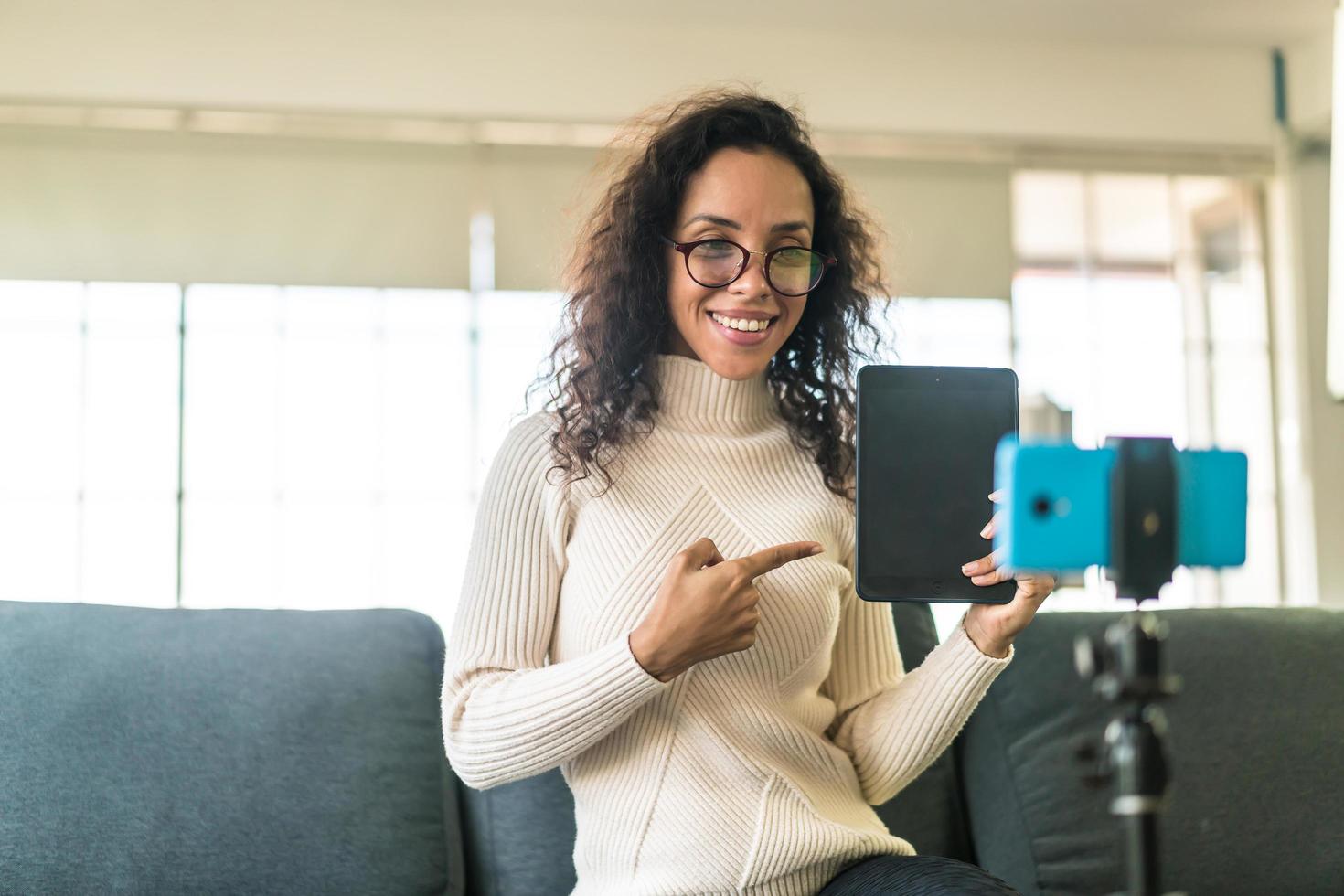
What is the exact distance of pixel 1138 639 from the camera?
2.17ft

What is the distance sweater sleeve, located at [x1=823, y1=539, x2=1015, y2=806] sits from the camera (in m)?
1.36

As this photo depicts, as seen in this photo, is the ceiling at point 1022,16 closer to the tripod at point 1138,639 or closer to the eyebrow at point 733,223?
the eyebrow at point 733,223

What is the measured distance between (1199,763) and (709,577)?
828 millimetres

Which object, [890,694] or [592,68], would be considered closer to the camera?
[890,694]

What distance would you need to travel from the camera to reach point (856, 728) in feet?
4.82

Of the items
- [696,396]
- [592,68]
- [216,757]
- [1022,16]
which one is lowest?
[216,757]

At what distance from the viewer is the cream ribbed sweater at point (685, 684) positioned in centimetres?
128

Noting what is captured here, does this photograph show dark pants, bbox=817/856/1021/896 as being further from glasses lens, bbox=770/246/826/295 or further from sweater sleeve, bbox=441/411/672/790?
glasses lens, bbox=770/246/826/295

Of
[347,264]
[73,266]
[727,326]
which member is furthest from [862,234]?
[73,266]

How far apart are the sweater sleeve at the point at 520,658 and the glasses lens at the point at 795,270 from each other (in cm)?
31

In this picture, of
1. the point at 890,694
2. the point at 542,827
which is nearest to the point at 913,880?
the point at 890,694

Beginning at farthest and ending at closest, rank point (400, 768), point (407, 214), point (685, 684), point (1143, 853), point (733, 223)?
point (407, 214) → point (400, 768) → point (733, 223) → point (685, 684) → point (1143, 853)

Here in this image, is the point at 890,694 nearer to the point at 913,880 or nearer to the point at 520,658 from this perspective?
the point at 913,880

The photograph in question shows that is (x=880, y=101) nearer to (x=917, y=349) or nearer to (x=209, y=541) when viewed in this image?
(x=917, y=349)
